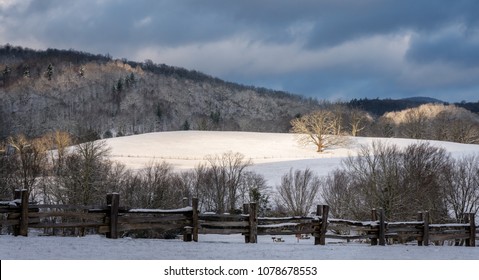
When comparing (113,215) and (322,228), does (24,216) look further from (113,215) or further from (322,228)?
(322,228)

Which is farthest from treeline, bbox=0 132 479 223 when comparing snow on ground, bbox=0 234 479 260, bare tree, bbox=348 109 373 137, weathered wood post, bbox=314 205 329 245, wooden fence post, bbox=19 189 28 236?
bare tree, bbox=348 109 373 137

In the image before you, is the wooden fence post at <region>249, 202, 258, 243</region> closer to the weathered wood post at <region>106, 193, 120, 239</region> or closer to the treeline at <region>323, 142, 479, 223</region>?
the weathered wood post at <region>106, 193, 120, 239</region>

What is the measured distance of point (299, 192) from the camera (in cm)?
6762

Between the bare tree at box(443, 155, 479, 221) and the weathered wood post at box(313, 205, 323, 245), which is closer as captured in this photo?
the weathered wood post at box(313, 205, 323, 245)

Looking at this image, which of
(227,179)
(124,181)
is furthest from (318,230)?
(227,179)

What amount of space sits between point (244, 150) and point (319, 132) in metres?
13.7

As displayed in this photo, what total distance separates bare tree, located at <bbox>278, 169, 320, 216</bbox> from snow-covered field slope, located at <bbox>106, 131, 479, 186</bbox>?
3.27 m

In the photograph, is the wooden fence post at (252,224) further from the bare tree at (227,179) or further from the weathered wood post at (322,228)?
the bare tree at (227,179)

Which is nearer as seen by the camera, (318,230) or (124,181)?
(318,230)

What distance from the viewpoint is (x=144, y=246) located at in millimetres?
18312

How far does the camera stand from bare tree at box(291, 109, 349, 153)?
3981 inches

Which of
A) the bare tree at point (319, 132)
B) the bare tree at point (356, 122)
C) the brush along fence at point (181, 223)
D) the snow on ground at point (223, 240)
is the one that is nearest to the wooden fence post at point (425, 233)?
the brush along fence at point (181, 223)

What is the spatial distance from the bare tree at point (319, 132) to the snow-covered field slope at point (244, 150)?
1559 millimetres
